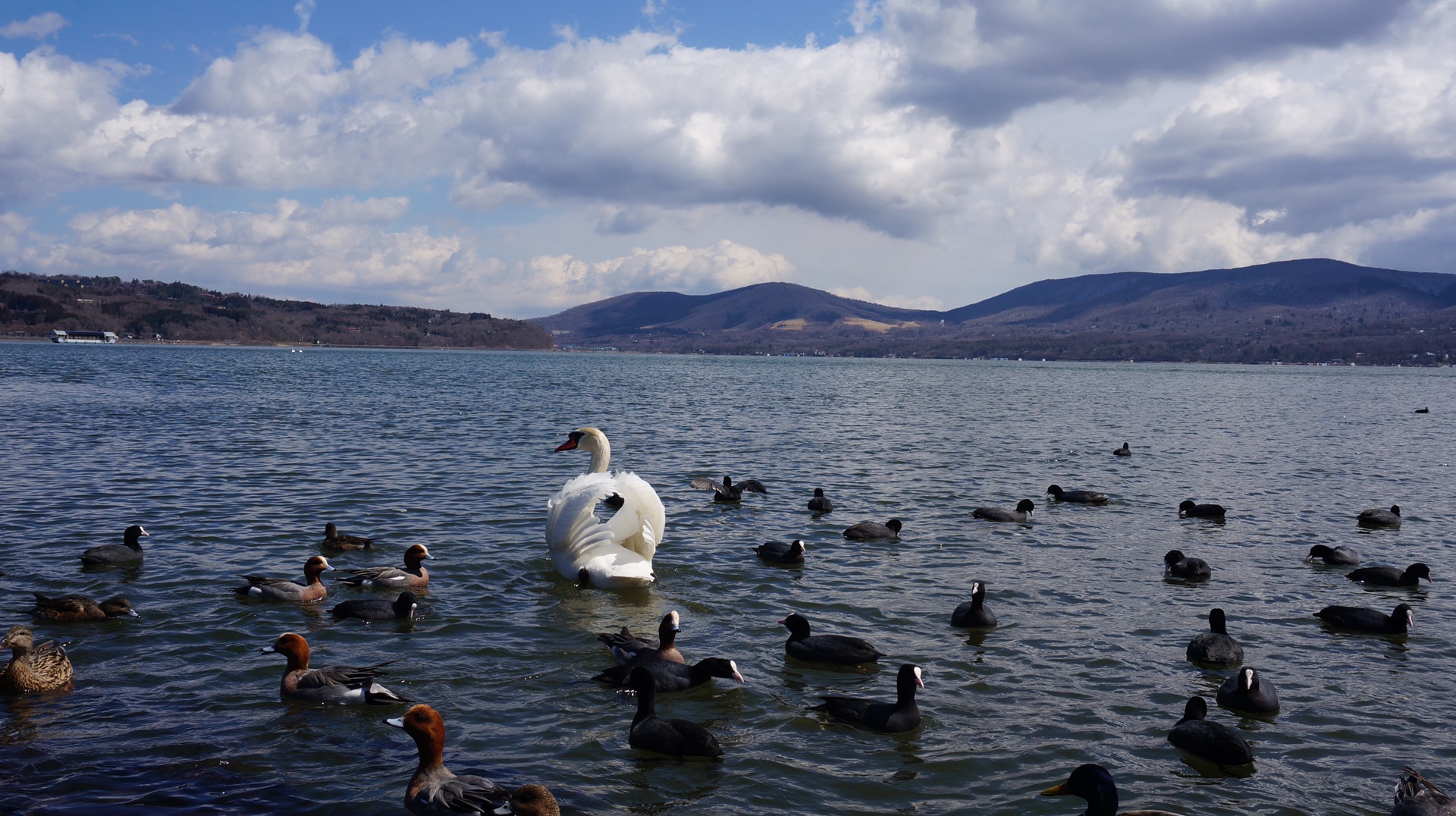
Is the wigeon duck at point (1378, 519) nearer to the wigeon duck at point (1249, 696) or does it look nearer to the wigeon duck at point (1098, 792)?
the wigeon duck at point (1249, 696)

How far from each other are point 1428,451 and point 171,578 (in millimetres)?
43237

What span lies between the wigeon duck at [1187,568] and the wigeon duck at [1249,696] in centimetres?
573

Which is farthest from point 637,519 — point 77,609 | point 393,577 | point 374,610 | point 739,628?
point 77,609

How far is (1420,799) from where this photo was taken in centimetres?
732

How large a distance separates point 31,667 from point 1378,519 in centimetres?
2437

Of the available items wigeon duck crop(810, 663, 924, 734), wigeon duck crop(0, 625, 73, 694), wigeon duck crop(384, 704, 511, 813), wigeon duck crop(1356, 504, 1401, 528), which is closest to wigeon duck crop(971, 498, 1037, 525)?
wigeon duck crop(1356, 504, 1401, 528)

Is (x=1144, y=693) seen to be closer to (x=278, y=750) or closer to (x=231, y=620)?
(x=278, y=750)

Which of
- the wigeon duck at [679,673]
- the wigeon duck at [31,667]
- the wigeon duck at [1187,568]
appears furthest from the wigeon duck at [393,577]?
the wigeon duck at [1187,568]

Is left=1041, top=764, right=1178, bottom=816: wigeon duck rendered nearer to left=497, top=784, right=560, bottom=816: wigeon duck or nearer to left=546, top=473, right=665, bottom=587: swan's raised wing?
left=497, top=784, right=560, bottom=816: wigeon duck

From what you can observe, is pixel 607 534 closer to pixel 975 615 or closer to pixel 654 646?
pixel 654 646

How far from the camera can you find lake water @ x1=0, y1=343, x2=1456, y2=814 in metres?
8.05

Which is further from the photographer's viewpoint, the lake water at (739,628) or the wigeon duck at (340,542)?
the wigeon duck at (340,542)

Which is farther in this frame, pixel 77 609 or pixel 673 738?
pixel 77 609

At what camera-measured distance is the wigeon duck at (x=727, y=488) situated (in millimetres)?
22391
